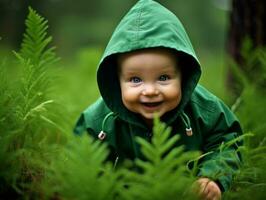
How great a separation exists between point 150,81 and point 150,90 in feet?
0.20

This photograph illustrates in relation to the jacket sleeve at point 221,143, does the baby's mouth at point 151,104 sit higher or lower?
higher

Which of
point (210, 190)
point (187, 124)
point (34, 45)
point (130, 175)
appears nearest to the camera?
point (130, 175)

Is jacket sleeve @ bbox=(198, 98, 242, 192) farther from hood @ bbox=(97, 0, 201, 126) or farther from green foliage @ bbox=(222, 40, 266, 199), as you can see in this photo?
hood @ bbox=(97, 0, 201, 126)

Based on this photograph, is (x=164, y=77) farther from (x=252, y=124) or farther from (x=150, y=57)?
(x=252, y=124)

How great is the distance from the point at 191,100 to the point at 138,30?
0.60m

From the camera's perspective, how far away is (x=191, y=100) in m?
2.92

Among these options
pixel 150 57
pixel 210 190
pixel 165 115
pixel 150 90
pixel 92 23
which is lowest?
pixel 92 23

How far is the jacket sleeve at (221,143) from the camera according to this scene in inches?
102

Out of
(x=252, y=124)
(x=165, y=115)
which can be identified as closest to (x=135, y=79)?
(x=165, y=115)

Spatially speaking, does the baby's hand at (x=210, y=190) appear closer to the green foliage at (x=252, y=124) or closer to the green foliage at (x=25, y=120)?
the green foliage at (x=252, y=124)

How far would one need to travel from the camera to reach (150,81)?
2590 millimetres

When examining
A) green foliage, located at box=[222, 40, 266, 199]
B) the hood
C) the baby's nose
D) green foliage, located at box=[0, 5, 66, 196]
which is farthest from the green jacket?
green foliage, located at box=[0, 5, 66, 196]

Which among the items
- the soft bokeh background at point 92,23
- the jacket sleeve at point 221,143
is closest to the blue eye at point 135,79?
the jacket sleeve at point 221,143

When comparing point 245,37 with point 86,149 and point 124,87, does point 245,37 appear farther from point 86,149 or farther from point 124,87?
point 86,149
